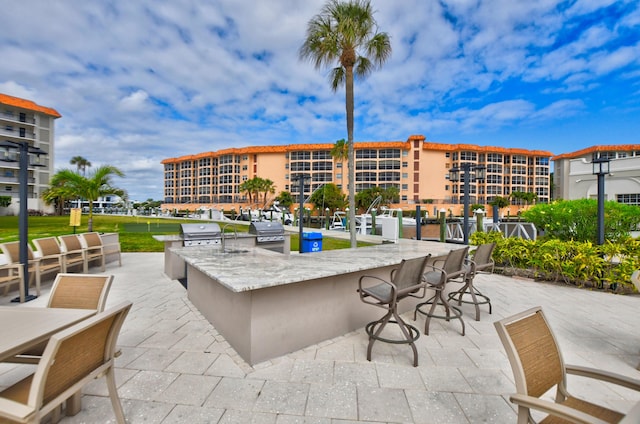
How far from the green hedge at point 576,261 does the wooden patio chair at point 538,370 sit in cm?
596

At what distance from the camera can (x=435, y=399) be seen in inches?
98.0

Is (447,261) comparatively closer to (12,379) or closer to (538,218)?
(12,379)

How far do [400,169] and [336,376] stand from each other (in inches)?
2448

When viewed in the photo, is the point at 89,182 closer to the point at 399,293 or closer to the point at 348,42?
the point at 348,42

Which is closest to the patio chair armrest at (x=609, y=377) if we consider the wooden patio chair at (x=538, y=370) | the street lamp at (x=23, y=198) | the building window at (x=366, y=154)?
the wooden patio chair at (x=538, y=370)

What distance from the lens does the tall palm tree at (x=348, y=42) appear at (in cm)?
966

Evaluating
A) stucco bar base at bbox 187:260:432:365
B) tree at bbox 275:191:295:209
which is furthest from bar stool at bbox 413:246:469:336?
tree at bbox 275:191:295:209

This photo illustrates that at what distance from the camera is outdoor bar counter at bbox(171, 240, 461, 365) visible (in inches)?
119

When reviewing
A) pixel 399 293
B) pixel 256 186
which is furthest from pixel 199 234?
pixel 256 186

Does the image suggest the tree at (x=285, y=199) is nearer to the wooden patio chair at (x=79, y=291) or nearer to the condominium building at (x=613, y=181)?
the condominium building at (x=613, y=181)

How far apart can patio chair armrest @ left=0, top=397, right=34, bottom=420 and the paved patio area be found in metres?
1.07

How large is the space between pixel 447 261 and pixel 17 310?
4549 mm

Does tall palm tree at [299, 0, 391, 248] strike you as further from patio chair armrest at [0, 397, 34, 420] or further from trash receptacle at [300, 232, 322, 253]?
patio chair armrest at [0, 397, 34, 420]

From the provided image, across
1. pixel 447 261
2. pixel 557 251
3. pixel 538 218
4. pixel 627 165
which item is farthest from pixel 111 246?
pixel 627 165
